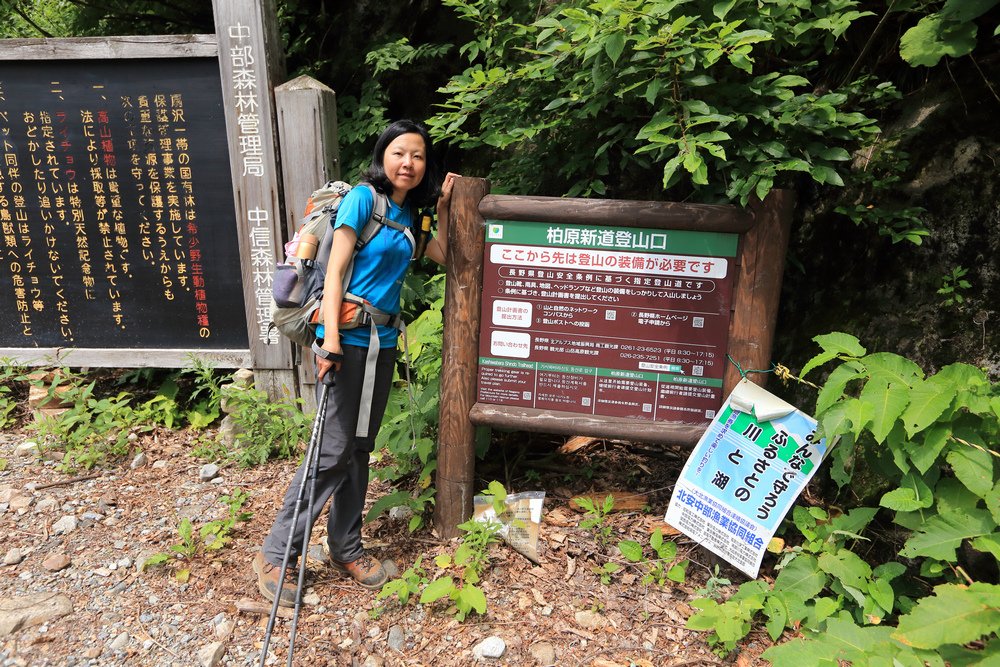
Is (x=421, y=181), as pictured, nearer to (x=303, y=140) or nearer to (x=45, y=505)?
(x=303, y=140)

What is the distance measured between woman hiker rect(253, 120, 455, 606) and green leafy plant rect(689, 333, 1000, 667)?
68.4 inches

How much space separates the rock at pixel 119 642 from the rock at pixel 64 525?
1146 mm

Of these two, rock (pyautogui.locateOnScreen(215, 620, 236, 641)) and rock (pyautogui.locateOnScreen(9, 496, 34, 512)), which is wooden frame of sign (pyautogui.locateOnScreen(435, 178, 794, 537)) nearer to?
rock (pyautogui.locateOnScreen(215, 620, 236, 641))

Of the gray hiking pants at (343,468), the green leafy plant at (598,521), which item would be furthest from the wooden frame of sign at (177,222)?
the green leafy plant at (598,521)

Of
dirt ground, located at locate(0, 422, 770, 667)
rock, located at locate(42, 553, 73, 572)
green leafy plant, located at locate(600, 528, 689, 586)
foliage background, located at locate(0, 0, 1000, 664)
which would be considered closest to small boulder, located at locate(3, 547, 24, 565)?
dirt ground, located at locate(0, 422, 770, 667)

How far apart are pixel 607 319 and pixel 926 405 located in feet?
4.43

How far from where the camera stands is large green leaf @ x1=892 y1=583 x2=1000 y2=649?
194 centimetres

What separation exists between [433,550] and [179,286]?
278 cm

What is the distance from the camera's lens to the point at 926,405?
2.32m

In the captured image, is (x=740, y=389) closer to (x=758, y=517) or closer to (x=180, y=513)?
(x=758, y=517)

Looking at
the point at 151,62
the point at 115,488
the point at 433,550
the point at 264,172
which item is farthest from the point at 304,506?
the point at 151,62

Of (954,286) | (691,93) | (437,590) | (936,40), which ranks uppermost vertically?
(936,40)

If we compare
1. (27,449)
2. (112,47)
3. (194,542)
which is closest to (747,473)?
(194,542)

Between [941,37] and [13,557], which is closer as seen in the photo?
[941,37]
